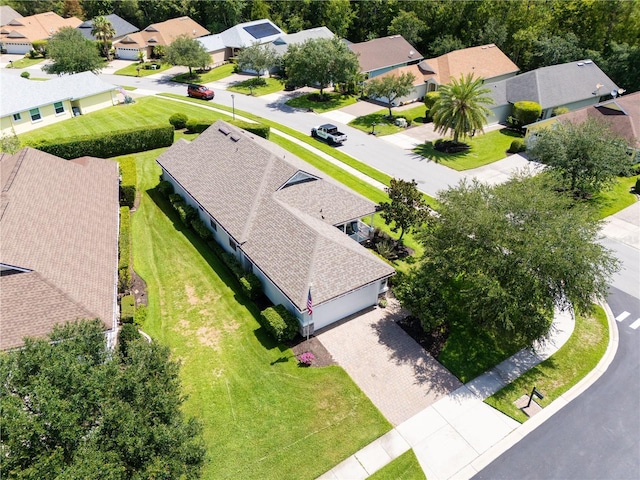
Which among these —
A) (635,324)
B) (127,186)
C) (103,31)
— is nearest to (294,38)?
(103,31)

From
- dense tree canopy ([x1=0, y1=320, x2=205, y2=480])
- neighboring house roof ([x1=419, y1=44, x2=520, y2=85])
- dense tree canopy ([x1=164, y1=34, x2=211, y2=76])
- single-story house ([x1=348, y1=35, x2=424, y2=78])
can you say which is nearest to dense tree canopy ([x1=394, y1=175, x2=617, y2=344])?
dense tree canopy ([x1=0, y1=320, x2=205, y2=480])

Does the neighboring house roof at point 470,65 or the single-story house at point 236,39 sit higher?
the single-story house at point 236,39

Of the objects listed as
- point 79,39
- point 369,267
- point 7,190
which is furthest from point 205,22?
point 369,267

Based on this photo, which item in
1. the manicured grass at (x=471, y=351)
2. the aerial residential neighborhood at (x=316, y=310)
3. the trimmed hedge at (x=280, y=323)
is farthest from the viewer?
the trimmed hedge at (x=280, y=323)

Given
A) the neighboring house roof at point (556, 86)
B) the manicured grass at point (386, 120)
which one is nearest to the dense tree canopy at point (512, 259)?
the manicured grass at point (386, 120)

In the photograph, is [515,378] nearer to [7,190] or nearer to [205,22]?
[7,190]

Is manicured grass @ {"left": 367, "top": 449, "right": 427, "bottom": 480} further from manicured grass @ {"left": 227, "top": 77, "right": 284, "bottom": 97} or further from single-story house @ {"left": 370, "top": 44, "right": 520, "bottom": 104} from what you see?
manicured grass @ {"left": 227, "top": 77, "right": 284, "bottom": 97}

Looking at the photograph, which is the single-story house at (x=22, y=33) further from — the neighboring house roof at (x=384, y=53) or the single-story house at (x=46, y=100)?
the neighboring house roof at (x=384, y=53)
